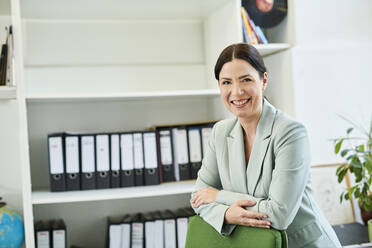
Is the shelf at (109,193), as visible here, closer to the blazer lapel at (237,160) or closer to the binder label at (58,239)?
the binder label at (58,239)

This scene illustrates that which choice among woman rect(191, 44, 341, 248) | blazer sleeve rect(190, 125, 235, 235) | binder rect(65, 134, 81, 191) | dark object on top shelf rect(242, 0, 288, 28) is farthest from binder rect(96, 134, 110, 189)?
dark object on top shelf rect(242, 0, 288, 28)

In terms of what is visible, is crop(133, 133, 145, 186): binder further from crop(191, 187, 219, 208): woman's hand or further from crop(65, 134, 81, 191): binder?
crop(191, 187, 219, 208): woman's hand

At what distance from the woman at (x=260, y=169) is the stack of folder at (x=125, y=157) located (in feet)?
2.28

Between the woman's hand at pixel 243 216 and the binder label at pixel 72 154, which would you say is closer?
the woman's hand at pixel 243 216

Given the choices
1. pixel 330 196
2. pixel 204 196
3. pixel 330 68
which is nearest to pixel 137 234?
pixel 204 196

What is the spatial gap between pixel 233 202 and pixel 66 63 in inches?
55.5

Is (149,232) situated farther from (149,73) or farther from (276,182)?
(276,182)

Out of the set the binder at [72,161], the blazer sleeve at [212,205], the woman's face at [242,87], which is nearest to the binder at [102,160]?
the binder at [72,161]

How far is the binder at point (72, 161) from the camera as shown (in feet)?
7.10

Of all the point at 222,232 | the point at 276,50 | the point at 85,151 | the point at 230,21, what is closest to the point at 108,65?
the point at 85,151

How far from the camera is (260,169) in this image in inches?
58.5

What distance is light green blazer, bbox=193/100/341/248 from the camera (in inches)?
54.7

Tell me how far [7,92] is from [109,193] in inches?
28.6

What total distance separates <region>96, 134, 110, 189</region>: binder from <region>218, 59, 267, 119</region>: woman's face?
2.98ft
